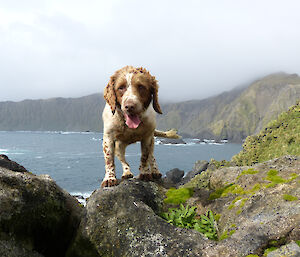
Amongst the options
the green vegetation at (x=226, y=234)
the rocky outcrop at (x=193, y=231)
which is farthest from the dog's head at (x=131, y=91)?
the green vegetation at (x=226, y=234)

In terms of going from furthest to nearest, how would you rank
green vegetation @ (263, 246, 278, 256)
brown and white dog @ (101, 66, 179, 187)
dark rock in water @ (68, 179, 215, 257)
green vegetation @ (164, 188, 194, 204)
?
green vegetation @ (164, 188, 194, 204), brown and white dog @ (101, 66, 179, 187), dark rock in water @ (68, 179, 215, 257), green vegetation @ (263, 246, 278, 256)

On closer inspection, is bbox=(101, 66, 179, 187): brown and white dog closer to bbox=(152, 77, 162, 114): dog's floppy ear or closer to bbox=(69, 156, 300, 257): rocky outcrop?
bbox=(152, 77, 162, 114): dog's floppy ear

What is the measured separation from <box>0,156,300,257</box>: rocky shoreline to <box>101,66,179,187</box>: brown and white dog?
1002mm

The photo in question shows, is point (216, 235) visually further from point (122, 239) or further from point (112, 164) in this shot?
point (112, 164)

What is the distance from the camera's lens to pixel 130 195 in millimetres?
5973

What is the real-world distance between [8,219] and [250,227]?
4.68m

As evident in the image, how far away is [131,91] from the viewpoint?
5488 mm

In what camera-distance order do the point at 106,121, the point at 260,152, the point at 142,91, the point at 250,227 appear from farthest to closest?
the point at 260,152 → the point at 106,121 → the point at 142,91 → the point at 250,227

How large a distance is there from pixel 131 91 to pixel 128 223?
298 cm

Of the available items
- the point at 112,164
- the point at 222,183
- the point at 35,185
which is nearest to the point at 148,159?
the point at 112,164

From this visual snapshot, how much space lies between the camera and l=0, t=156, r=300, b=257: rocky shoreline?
170 inches

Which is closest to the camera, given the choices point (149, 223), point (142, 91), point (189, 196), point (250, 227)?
point (250, 227)

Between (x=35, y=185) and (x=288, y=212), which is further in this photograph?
(x=35, y=185)

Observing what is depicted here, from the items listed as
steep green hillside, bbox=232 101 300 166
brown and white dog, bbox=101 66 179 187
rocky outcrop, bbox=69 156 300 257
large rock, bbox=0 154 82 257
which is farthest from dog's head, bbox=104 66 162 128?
steep green hillside, bbox=232 101 300 166
